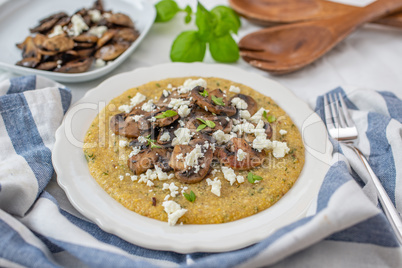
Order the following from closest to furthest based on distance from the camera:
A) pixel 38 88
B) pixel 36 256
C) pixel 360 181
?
1. pixel 36 256
2. pixel 360 181
3. pixel 38 88

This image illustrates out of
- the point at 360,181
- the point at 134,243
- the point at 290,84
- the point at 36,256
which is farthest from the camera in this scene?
the point at 290,84

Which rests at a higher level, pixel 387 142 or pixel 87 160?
pixel 87 160

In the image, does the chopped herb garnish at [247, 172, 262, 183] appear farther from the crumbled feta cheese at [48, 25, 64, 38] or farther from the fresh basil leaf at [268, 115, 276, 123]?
the crumbled feta cheese at [48, 25, 64, 38]

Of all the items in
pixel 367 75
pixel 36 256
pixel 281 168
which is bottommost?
pixel 367 75

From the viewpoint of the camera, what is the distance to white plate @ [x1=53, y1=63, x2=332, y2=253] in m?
2.80

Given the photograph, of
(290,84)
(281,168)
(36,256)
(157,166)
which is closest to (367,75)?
(290,84)

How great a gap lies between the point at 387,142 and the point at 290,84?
147 centimetres

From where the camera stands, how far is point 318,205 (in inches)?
112

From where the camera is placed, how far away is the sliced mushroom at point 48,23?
5.08 metres

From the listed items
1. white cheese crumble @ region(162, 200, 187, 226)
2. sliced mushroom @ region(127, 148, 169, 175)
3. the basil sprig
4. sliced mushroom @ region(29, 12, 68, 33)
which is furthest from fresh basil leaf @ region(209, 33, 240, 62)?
white cheese crumble @ region(162, 200, 187, 226)

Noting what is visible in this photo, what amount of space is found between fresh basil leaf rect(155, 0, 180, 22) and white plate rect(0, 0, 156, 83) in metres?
0.14

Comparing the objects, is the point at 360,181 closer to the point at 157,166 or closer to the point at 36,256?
the point at 157,166

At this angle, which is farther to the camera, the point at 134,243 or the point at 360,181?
the point at 360,181

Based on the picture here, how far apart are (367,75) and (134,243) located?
12.2 ft
